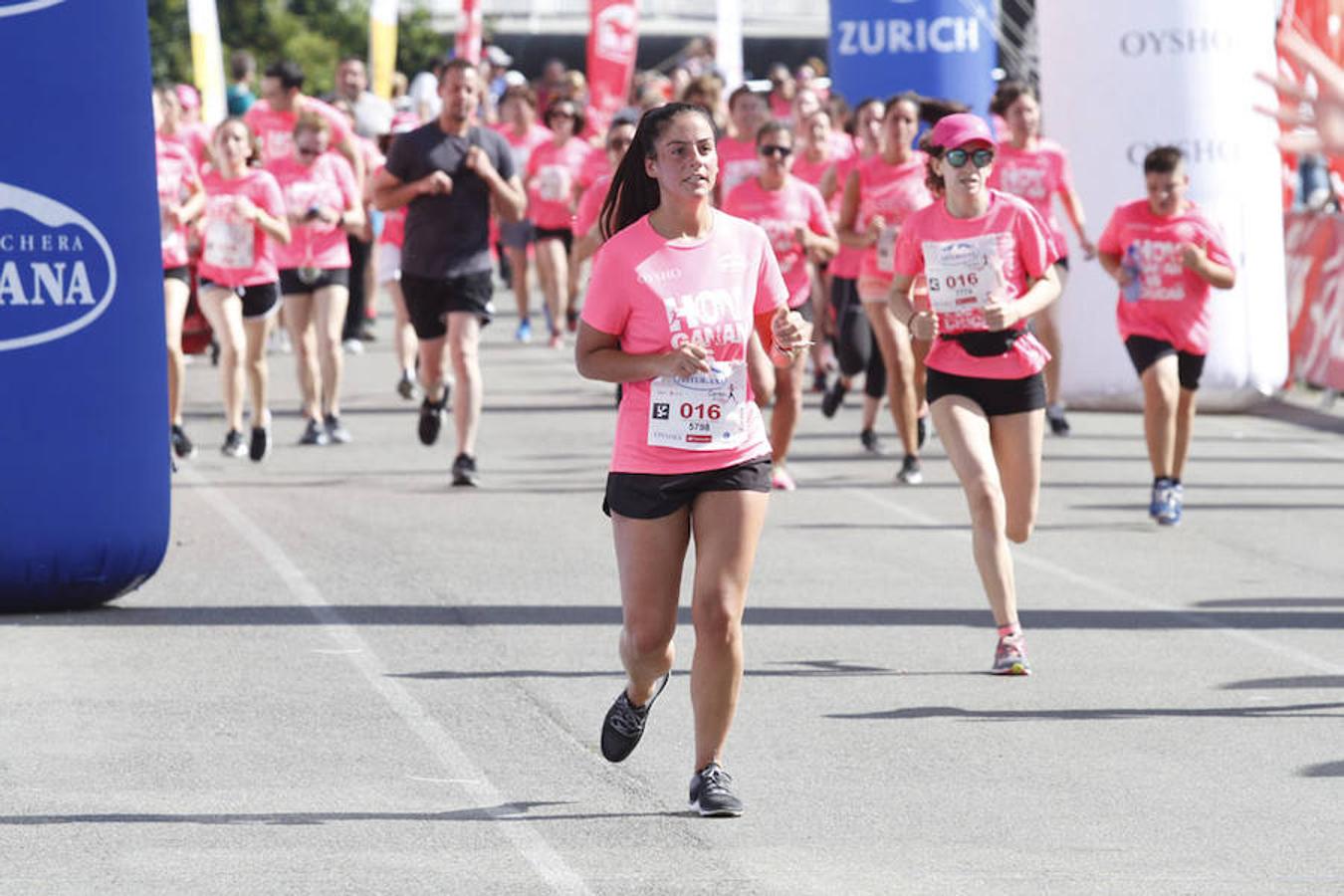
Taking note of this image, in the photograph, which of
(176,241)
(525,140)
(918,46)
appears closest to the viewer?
(176,241)

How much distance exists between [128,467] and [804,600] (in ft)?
8.91

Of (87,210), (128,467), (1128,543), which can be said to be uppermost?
(87,210)

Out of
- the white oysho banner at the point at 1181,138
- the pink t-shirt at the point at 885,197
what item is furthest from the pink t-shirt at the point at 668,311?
the white oysho banner at the point at 1181,138

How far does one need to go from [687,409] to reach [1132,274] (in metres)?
6.61

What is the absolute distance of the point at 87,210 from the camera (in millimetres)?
9953

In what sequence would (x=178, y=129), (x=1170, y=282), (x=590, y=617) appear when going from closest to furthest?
1. (x=590, y=617)
2. (x=1170, y=282)
3. (x=178, y=129)

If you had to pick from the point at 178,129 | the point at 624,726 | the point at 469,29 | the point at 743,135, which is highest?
the point at 469,29

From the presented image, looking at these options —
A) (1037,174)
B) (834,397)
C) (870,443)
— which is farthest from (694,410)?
(834,397)

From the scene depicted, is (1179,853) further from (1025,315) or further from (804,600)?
(804,600)

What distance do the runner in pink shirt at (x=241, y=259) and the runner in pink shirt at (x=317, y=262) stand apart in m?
0.42

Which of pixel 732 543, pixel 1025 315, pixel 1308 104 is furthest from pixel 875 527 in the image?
pixel 1308 104

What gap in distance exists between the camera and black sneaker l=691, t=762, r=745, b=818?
7102 mm

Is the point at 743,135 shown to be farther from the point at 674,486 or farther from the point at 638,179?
the point at 674,486

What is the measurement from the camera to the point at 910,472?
1487 cm
